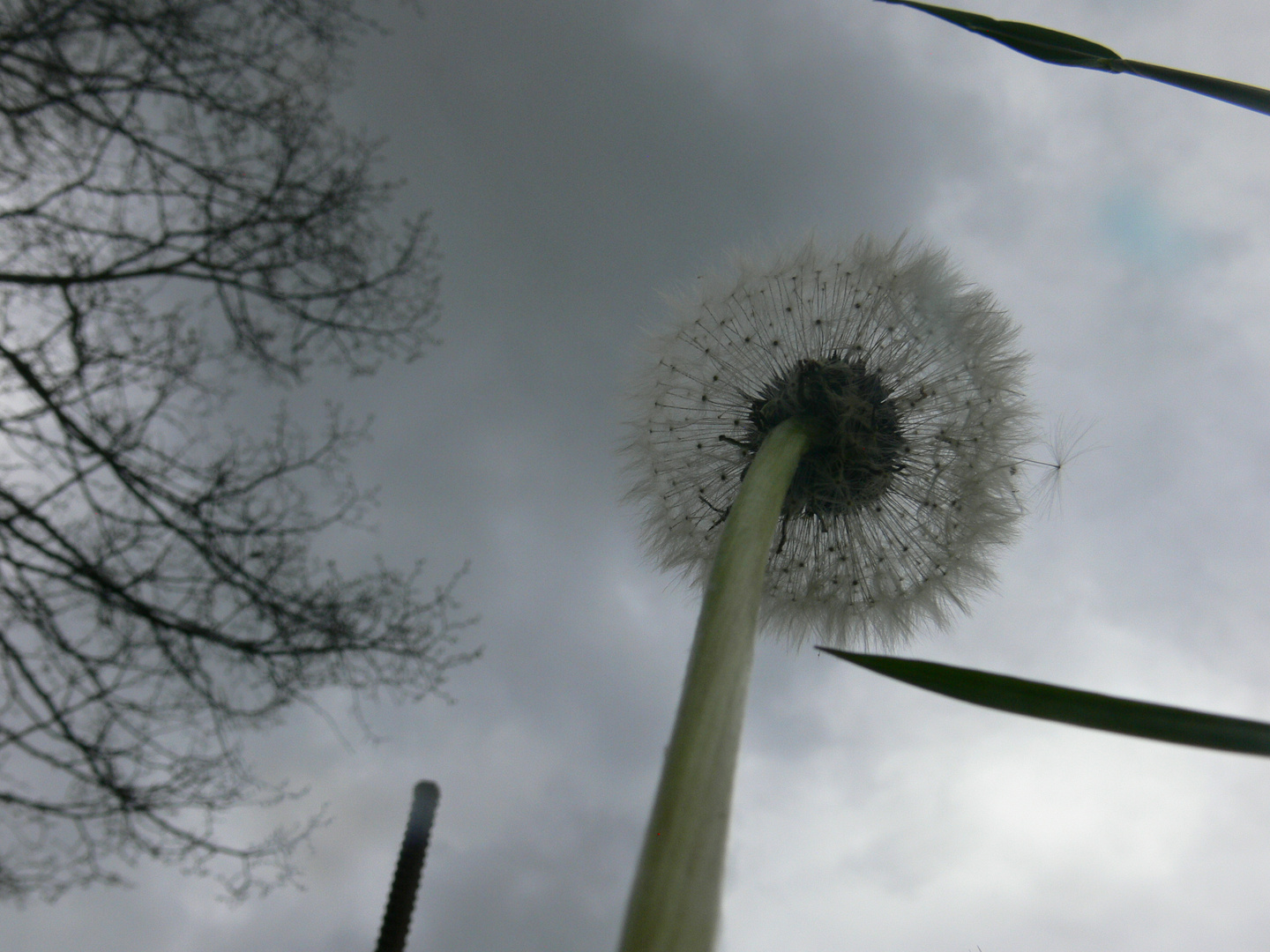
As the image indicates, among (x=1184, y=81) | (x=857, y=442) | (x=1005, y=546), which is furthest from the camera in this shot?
(x=1005, y=546)

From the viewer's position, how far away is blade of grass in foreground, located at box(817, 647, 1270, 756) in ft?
2.23

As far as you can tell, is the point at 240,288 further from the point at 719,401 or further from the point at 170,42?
the point at 719,401

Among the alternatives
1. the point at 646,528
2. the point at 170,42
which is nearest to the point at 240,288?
the point at 170,42

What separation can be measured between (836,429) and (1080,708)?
182 cm

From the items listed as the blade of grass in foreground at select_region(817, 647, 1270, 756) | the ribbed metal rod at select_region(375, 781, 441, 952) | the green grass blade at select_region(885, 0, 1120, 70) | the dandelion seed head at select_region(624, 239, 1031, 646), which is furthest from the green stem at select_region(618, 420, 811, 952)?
the green grass blade at select_region(885, 0, 1120, 70)

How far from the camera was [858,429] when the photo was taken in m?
2.57

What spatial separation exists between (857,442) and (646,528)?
3.19ft

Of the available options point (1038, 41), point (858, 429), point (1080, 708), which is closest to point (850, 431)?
point (858, 429)

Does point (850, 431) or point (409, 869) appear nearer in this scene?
point (409, 869)

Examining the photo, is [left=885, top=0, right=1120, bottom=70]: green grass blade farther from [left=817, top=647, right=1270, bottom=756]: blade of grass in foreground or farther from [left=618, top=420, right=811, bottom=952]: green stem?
[left=618, top=420, right=811, bottom=952]: green stem

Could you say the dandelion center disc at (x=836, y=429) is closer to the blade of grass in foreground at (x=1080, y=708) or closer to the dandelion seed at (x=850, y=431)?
the dandelion seed at (x=850, y=431)

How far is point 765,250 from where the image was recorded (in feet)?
9.71

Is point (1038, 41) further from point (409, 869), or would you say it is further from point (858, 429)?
point (409, 869)

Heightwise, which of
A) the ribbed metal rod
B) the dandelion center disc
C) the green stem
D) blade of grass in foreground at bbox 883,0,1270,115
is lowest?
the ribbed metal rod
